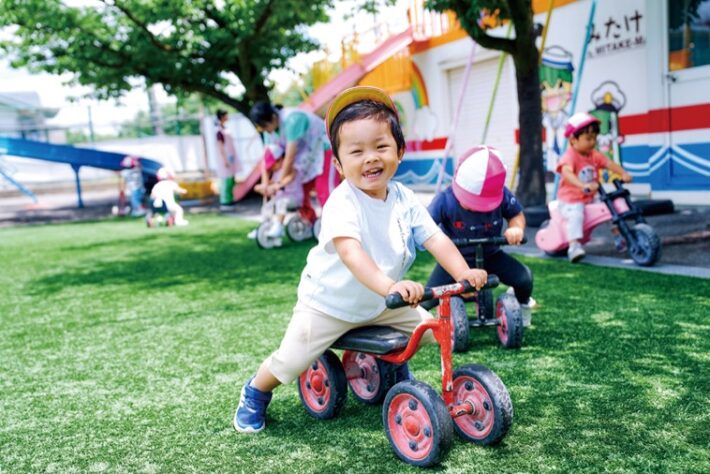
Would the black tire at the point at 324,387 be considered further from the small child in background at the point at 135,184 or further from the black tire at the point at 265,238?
the small child in background at the point at 135,184

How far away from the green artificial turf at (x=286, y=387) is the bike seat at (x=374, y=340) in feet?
1.20

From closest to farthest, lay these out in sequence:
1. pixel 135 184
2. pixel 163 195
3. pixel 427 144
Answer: pixel 163 195
pixel 427 144
pixel 135 184

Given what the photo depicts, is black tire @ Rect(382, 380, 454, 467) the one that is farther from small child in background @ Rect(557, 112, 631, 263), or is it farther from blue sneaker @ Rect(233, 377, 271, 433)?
small child in background @ Rect(557, 112, 631, 263)

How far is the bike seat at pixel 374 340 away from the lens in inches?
105

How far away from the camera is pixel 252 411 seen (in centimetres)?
296

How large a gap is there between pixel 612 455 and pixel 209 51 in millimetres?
15061

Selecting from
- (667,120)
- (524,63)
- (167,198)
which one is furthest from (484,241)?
(167,198)

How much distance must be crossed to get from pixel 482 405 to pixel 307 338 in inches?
28.1

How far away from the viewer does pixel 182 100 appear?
58.7 feet

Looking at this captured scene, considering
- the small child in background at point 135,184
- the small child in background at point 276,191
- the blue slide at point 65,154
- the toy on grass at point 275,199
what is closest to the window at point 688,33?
the toy on grass at point 275,199

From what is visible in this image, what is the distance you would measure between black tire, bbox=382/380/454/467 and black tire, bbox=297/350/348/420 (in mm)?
405

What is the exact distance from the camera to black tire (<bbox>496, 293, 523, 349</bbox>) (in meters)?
3.79

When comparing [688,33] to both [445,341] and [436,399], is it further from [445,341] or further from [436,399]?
[436,399]

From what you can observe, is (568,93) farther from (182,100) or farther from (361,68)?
(182,100)
